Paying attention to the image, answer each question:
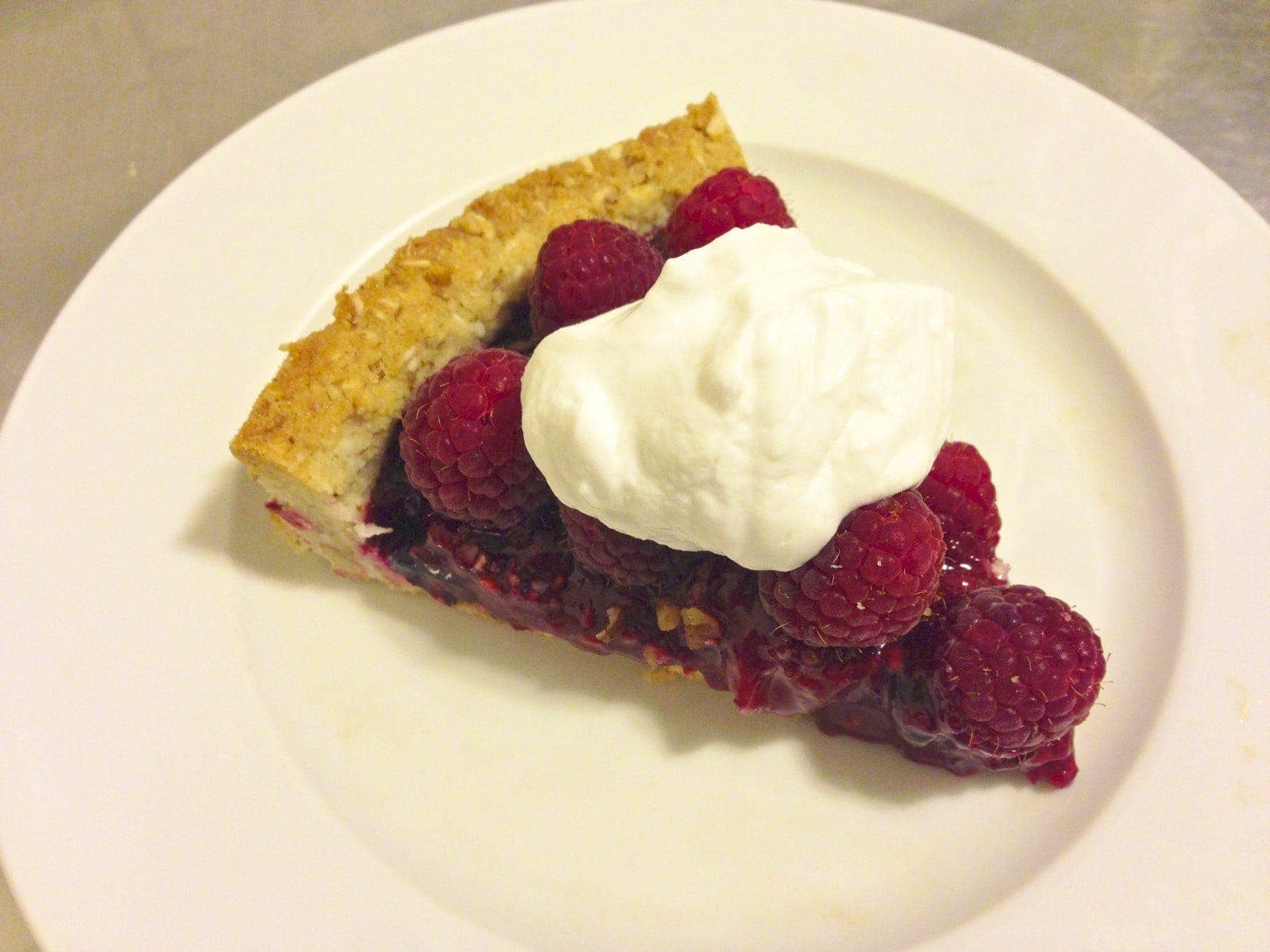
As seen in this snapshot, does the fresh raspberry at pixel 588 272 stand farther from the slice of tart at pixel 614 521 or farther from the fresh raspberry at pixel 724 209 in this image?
the fresh raspberry at pixel 724 209

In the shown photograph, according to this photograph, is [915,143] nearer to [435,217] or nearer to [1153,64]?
[435,217]

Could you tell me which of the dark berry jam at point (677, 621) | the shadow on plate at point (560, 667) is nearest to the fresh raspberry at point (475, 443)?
the dark berry jam at point (677, 621)

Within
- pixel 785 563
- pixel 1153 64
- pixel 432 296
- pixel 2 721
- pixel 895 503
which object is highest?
pixel 1153 64

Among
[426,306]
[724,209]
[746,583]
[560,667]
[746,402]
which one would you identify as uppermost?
[724,209]

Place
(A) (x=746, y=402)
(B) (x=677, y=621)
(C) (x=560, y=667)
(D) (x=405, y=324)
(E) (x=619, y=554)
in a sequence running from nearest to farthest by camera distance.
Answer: (A) (x=746, y=402) → (E) (x=619, y=554) → (B) (x=677, y=621) → (D) (x=405, y=324) → (C) (x=560, y=667)

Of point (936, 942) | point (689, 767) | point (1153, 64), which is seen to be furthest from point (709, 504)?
point (1153, 64)

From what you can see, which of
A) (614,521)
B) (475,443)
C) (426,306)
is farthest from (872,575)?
(426,306)

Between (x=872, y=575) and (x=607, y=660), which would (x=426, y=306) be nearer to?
(x=607, y=660)
